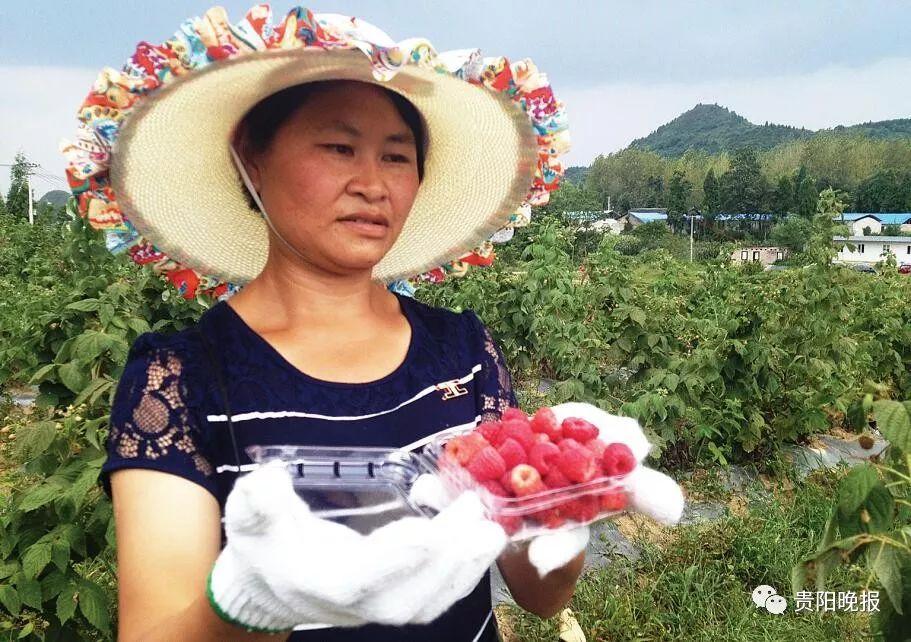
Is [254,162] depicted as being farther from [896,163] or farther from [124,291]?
[896,163]

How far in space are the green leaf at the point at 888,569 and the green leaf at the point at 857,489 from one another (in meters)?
0.08

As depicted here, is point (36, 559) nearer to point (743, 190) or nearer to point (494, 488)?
point (494, 488)

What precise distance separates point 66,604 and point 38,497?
30 centimetres

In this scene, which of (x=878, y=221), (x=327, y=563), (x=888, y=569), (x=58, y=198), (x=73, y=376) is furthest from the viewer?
(x=878, y=221)

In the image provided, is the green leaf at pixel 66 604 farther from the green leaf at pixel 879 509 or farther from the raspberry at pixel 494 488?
the green leaf at pixel 879 509

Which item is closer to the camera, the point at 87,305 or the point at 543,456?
the point at 543,456

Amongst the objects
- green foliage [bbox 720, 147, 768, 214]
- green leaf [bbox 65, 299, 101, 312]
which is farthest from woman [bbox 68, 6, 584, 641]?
green foliage [bbox 720, 147, 768, 214]

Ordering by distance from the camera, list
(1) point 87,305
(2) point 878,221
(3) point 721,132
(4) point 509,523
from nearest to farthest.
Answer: (4) point 509,523 < (1) point 87,305 < (2) point 878,221 < (3) point 721,132

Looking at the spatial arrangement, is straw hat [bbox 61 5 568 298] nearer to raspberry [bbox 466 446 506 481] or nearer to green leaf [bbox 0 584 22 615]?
raspberry [bbox 466 446 506 481]

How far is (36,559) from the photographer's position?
6.43ft

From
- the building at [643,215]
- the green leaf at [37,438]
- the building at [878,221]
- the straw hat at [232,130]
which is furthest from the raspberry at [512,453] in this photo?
the building at [643,215]

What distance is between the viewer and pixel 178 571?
3.28 feet

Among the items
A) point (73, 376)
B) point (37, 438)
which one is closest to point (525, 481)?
point (37, 438)

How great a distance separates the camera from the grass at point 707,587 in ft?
10.1
